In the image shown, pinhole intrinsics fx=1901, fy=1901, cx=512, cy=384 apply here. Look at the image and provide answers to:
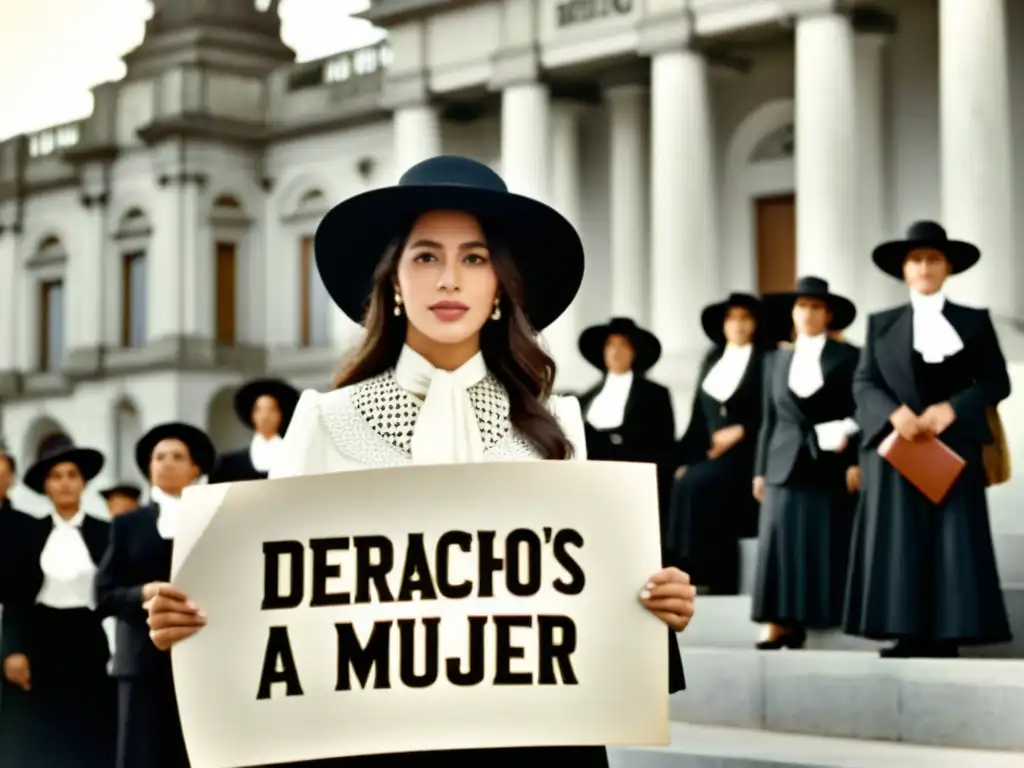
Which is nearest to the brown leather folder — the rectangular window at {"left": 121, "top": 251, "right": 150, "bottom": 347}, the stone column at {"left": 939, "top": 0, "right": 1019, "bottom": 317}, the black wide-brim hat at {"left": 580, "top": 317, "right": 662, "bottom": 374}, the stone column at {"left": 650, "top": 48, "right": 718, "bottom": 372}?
the black wide-brim hat at {"left": 580, "top": 317, "right": 662, "bottom": 374}

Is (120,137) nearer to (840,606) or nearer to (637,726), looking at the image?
(840,606)

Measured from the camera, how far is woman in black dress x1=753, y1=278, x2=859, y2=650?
359 inches

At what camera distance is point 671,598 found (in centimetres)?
310

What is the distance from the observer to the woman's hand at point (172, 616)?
312cm

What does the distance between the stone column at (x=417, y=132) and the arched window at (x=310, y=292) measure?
570 centimetres

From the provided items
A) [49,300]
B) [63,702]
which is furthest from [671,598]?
[49,300]

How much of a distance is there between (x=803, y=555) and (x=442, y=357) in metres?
6.12

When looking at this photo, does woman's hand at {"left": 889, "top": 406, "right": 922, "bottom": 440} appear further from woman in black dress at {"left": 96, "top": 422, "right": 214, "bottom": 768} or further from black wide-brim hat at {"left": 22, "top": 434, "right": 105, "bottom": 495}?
black wide-brim hat at {"left": 22, "top": 434, "right": 105, "bottom": 495}

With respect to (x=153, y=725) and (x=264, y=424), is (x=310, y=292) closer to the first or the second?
(x=264, y=424)

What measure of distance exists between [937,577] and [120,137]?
30857 millimetres

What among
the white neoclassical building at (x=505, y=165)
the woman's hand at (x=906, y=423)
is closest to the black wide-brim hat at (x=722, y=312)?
the woman's hand at (x=906, y=423)

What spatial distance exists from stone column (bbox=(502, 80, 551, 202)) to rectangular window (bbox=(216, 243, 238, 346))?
33.1 ft

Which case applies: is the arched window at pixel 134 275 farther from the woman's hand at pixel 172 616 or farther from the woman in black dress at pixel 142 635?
the woman's hand at pixel 172 616

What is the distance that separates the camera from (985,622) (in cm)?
777
